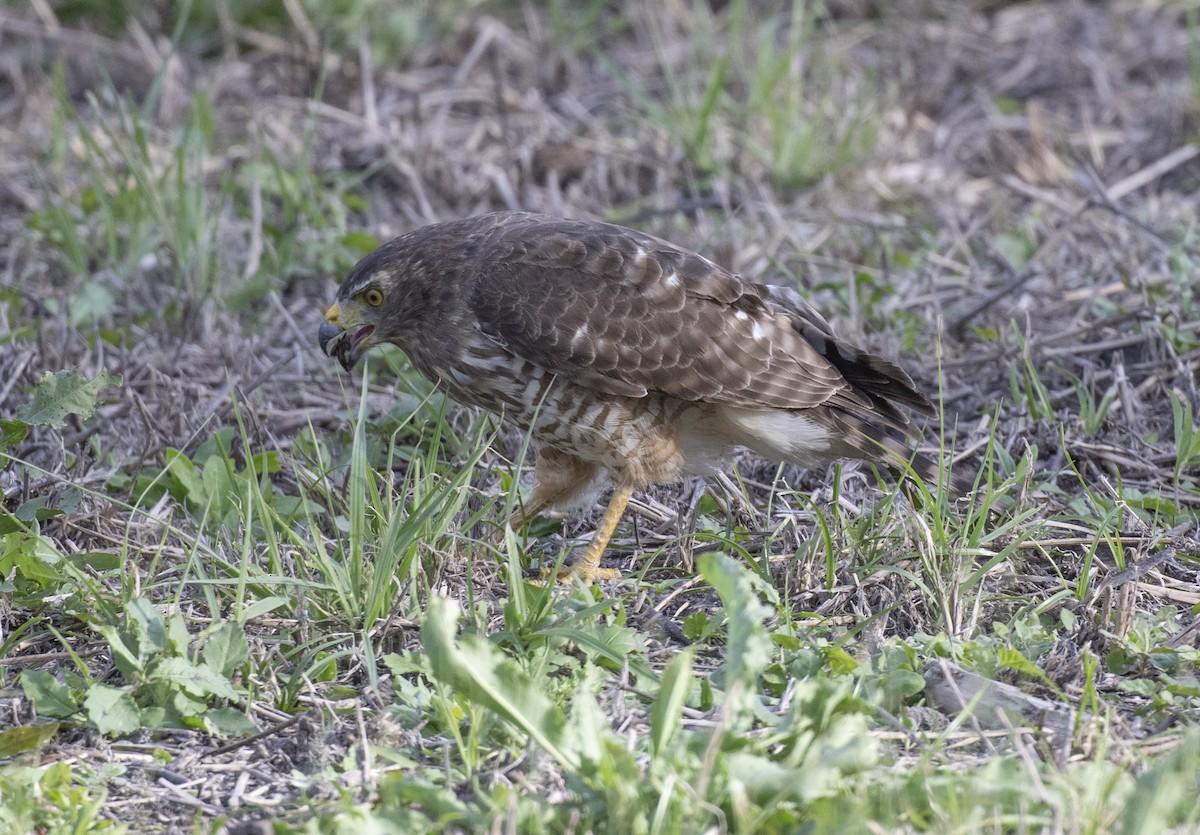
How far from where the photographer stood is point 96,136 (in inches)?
287

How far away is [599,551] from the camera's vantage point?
166 inches

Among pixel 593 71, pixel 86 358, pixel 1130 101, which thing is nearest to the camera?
pixel 86 358

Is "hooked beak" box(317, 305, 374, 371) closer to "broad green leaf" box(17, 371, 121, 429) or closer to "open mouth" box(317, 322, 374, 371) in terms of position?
"open mouth" box(317, 322, 374, 371)

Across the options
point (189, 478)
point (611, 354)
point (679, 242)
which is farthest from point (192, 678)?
point (679, 242)

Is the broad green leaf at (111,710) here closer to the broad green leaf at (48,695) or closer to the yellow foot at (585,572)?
the broad green leaf at (48,695)

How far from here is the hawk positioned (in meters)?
4.22

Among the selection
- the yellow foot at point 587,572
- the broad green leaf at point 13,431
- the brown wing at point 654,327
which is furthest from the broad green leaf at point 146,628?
the brown wing at point 654,327

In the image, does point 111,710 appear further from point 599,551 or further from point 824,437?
point 824,437

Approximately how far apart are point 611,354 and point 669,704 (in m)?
1.59

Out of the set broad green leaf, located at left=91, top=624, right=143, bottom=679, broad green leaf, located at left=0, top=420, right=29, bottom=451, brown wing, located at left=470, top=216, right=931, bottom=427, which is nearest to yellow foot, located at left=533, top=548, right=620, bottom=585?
brown wing, located at left=470, top=216, right=931, bottom=427

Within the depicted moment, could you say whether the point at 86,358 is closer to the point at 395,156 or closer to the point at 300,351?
the point at 300,351

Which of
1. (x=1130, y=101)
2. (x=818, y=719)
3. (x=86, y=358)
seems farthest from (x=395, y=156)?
(x=818, y=719)

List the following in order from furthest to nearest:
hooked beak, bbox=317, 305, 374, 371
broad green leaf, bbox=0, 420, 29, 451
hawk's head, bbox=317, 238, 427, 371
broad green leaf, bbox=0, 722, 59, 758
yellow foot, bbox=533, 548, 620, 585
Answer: hooked beak, bbox=317, 305, 374, 371 < hawk's head, bbox=317, 238, 427, 371 < yellow foot, bbox=533, 548, 620, 585 < broad green leaf, bbox=0, 420, 29, 451 < broad green leaf, bbox=0, 722, 59, 758

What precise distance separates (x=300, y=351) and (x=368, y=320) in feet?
3.32
